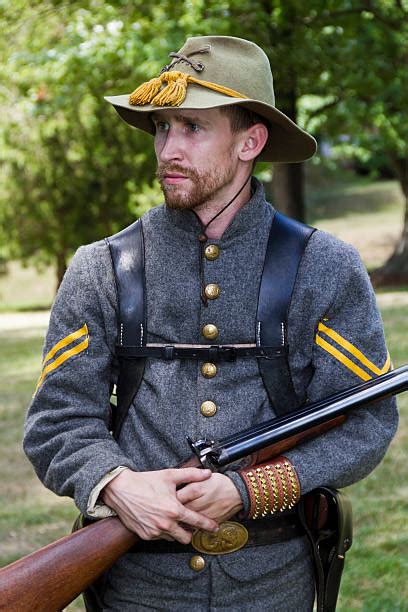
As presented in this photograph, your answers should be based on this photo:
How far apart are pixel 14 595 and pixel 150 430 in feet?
2.02

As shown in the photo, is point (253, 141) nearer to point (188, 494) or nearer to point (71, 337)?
point (71, 337)

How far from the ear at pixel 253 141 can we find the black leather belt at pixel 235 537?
3.56ft

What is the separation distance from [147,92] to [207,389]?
892mm

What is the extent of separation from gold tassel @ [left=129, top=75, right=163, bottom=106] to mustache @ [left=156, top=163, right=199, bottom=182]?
8.4 inches

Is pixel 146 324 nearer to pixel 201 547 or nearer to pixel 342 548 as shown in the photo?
pixel 201 547

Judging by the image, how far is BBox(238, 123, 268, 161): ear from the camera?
2.97 metres

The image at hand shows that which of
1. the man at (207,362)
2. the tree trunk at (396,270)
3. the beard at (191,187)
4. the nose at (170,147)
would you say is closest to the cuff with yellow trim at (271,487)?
the man at (207,362)

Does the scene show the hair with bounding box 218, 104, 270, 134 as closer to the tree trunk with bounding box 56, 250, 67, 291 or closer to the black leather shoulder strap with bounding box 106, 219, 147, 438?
the black leather shoulder strap with bounding box 106, 219, 147, 438

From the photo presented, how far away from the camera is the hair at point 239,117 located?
2908mm

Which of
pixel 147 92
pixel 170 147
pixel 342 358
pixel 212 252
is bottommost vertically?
pixel 342 358

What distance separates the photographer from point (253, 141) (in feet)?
9.86

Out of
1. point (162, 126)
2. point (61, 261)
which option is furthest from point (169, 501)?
point (61, 261)

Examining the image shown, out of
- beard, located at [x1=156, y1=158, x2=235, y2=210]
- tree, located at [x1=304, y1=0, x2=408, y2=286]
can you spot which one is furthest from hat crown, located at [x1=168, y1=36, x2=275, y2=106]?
tree, located at [x1=304, y1=0, x2=408, y2=286]

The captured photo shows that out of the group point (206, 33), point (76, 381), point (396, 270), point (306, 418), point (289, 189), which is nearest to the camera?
point (306, 418)
